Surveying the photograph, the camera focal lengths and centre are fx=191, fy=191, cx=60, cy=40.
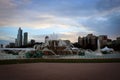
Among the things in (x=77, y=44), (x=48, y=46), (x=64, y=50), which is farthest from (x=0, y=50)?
(x=77, y=44)

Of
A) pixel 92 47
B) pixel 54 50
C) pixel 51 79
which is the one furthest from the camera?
pixel 92 47

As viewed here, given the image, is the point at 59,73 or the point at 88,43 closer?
the point at 59,73

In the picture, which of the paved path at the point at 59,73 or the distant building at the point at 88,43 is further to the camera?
the distant building at the point at 88,43

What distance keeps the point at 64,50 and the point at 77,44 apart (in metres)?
10.8

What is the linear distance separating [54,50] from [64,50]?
1.71 metres

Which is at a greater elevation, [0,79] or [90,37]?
[90,37]

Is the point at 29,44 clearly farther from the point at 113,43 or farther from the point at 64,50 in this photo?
the point at 113,43

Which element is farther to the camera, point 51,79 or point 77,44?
point 77,44

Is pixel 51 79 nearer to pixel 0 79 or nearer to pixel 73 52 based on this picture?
pixel 0 79

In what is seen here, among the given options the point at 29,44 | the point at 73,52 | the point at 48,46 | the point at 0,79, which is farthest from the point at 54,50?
the point at 0,79

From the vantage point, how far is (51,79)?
21.0 feet

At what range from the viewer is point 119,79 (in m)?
6.43

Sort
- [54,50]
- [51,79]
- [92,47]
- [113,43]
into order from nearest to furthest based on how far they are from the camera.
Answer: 1. [51,79]
2. [54,50]
3. [113,43]
4. [92,47]

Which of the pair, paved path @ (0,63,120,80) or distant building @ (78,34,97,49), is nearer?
paved path @ (0,63,120,80)
